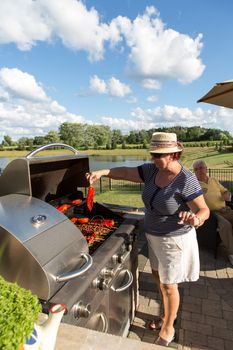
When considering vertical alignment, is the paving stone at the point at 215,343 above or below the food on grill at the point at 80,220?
below

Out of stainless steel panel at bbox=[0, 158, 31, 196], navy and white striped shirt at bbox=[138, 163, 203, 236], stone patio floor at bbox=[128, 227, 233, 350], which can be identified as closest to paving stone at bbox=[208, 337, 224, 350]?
stone patio floor at bbox=[128, 227, 233, 350]

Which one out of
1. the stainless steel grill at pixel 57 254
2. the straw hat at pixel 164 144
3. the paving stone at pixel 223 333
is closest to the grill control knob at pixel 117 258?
the stainless steel grill at pixel 57 254

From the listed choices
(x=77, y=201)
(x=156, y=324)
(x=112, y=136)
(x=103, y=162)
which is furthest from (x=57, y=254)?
(x=112, y=136)

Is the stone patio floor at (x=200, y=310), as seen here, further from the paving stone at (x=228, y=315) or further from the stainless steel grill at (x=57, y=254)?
the stainless steel grill at (x=57, y=254)

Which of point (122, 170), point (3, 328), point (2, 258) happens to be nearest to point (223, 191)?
point (122, 170)

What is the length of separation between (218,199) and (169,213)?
2390 millimetres

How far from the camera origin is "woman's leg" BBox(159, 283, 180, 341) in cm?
243

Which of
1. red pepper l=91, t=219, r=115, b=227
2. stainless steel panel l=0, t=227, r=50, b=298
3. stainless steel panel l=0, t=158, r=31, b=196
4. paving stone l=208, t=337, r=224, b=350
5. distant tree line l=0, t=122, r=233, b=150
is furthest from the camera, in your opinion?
distant tree line l=0, t=122, r=233, b=150

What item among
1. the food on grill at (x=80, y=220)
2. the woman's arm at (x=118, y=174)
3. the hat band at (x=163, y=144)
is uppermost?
the hat band at (x=163, y=144)

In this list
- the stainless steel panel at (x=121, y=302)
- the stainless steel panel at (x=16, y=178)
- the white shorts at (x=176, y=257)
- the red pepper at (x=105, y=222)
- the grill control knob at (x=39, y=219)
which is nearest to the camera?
the grill control knob at (x=39, y=219)

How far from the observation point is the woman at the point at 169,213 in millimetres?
2139

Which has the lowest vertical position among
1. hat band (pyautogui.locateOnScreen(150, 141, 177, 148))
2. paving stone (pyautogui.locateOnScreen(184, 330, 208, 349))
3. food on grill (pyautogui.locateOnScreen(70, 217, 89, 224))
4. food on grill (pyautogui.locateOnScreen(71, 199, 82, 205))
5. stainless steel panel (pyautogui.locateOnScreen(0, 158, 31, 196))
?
paving stone (pyautogui.locateOnScreen(184, 330, 208, 349))

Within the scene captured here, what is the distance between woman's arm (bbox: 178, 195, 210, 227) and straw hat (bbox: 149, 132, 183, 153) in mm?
450

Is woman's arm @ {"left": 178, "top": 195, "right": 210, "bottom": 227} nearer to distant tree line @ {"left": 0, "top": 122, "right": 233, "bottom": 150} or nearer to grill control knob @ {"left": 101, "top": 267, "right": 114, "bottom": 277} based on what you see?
grill control knob @ {"left": 101, "top": 267, "right": 114, "bottom": 277}
